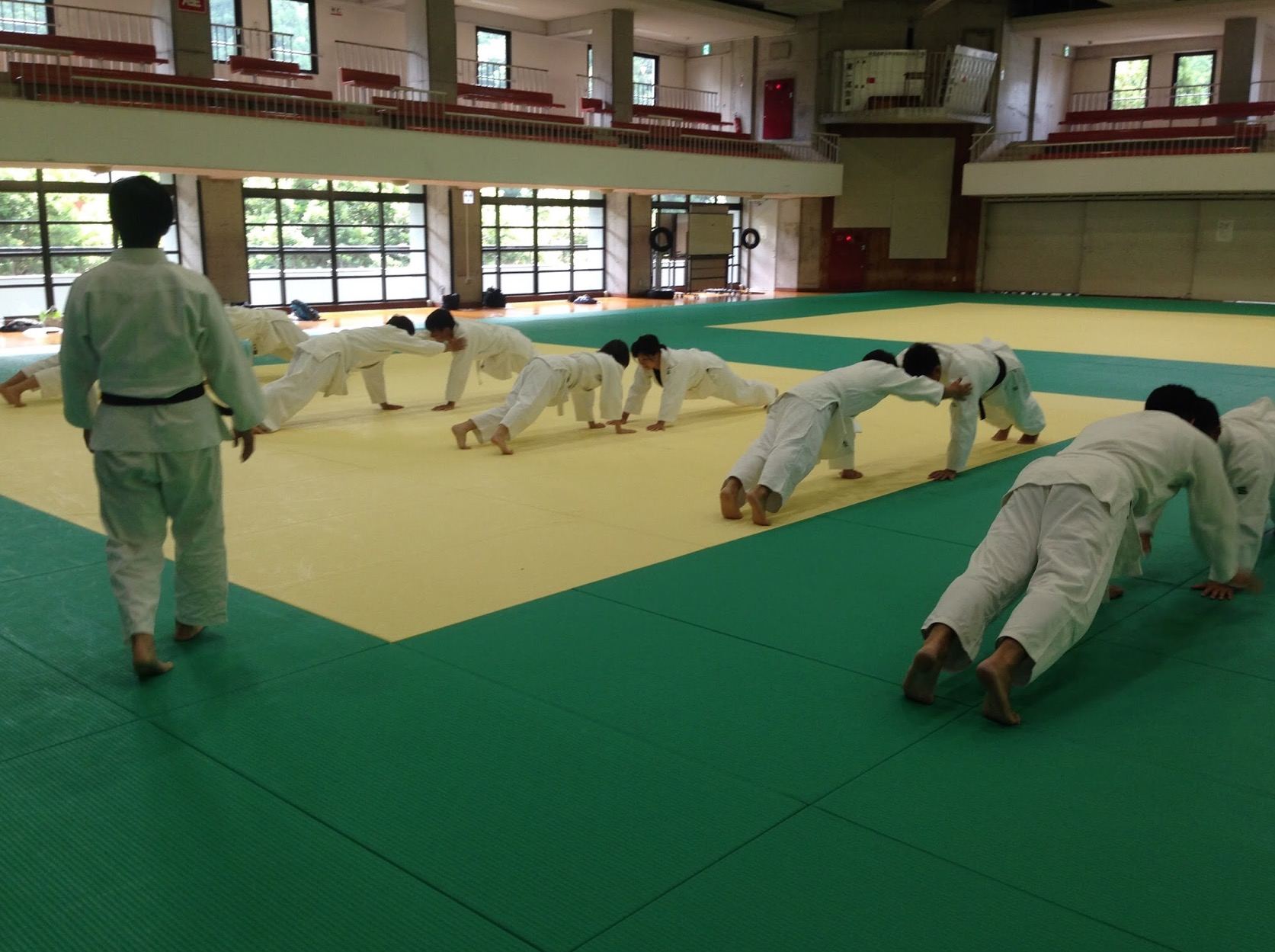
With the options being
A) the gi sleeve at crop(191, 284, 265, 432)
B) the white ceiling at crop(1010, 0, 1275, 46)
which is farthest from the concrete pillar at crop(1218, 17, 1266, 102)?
the gi sleeve at crop(191, 284, 265, 432)

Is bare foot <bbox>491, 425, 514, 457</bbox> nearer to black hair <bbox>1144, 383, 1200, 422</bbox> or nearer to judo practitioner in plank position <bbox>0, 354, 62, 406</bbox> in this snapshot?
judo practitioner in plank position <bbox>0, 354, 62, 406</bbox>

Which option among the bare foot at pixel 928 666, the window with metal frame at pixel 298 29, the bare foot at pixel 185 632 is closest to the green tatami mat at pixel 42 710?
the bare foot at pixel 185 632

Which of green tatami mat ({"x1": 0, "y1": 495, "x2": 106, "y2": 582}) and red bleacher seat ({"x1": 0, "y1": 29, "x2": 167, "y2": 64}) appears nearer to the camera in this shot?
green tatami mat ({"x1": 0, "y1": 495, "x2": 106, "y2": 582})

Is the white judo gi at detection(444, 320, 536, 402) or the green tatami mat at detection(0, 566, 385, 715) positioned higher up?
the white judo gi at detection(444, 320, 536, 402)

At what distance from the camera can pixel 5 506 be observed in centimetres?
575

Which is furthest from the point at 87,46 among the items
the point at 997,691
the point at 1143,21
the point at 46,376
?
the point at 1143,21

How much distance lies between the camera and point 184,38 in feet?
53.3

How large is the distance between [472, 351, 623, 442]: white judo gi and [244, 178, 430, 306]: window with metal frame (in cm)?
1277

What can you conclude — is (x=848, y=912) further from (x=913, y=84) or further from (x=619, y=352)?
(x=913, y=84)

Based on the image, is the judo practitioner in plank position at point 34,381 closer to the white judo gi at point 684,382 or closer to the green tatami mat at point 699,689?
the white judo gi at point 684,382

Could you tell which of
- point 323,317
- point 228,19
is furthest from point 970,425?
point 228,19

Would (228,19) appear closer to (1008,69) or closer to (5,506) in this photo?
(5,506)

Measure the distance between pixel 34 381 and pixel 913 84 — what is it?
66.0ft

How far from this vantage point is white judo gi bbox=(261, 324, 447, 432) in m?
7.94
